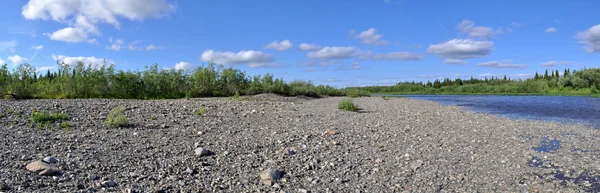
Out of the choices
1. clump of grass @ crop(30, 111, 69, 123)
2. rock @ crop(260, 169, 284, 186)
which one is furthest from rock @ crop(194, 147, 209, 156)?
clump of grass @ crop(30, 111, 69, 123)

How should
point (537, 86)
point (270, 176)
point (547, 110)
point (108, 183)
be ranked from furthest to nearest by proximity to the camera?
point (537, 86)
point (547, 110)
point (270, 176)
point (108, 183)

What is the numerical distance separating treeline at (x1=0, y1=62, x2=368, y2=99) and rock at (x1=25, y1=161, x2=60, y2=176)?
2058 cm

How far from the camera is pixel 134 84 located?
99.1ft

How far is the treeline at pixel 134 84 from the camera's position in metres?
25.1

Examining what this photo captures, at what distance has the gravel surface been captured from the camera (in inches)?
260

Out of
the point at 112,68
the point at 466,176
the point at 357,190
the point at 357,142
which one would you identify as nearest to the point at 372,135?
the point at 357,142

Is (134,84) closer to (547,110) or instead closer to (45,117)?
(45,117)

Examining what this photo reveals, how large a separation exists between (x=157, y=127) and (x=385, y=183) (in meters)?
7.97

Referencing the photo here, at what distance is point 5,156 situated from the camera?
731 centimetres

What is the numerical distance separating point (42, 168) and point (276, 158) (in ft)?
14.9

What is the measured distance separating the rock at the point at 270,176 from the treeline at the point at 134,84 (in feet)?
76.0

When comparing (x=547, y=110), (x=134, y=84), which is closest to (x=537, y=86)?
(x=547, y=110)

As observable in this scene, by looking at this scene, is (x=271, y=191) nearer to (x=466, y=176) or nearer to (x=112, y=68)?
(x=466, y=176)

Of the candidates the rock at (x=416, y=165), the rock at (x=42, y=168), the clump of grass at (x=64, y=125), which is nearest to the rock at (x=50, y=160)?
the rock at (x=42, y=168)
